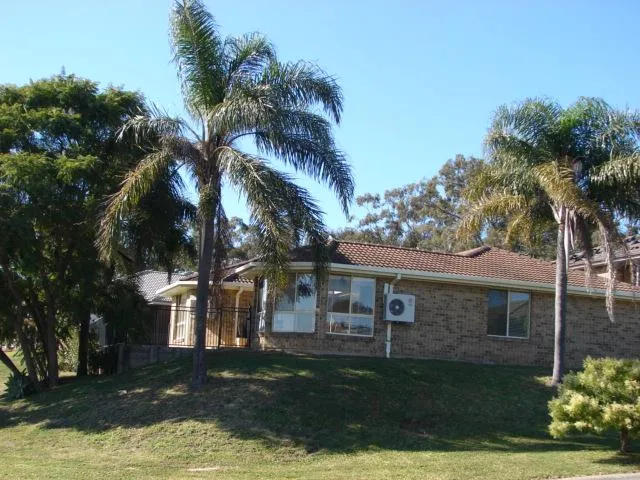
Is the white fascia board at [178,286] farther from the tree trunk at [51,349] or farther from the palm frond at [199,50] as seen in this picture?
the palm frond at [199,50]

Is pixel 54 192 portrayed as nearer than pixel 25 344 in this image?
Yes

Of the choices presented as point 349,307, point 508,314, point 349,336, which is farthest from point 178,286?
point 508,314

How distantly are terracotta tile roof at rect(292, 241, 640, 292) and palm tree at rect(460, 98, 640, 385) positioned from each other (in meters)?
3.45

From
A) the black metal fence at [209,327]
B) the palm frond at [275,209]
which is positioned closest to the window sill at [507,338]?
the black metal fence at [209,327]

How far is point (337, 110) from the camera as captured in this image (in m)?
18.8

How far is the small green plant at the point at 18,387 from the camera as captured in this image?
22.9m

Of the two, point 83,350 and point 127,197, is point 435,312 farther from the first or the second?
point 83,350

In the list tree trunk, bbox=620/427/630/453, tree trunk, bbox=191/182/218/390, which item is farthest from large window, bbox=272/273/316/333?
tree trunk, bbox=620/427/630/453

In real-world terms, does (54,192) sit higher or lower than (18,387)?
higher

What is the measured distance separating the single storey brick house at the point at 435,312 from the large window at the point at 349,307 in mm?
29

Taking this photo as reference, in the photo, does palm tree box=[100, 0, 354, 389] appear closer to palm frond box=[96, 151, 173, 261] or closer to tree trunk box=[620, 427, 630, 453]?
palm frond box=[96, 151, 173, 261]

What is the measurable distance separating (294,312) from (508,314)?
6.64 meters

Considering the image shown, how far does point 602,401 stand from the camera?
44.1ft

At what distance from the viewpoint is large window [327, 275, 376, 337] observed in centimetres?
2325
